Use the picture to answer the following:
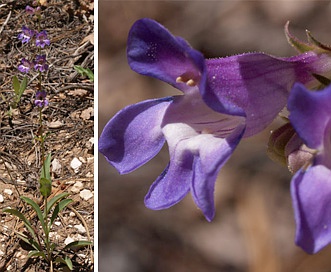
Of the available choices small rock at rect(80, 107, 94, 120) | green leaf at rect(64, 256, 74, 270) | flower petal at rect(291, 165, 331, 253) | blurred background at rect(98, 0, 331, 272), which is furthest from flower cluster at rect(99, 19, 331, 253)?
small rock at rect(80, 107, 94, 120)

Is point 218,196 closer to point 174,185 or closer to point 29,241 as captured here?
point 29,241

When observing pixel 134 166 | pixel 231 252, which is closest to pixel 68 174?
pixel 231 252

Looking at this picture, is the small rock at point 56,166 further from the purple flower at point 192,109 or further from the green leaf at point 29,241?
the purple flower at point 192,109

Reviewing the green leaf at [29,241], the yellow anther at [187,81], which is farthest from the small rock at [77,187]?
the yellow anther at [187,81]

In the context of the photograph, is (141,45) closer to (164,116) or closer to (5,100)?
(164,116)

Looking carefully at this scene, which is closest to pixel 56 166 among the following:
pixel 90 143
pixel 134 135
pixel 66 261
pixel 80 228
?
pixel 90 143

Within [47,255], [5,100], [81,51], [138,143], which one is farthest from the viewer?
[81,51]
